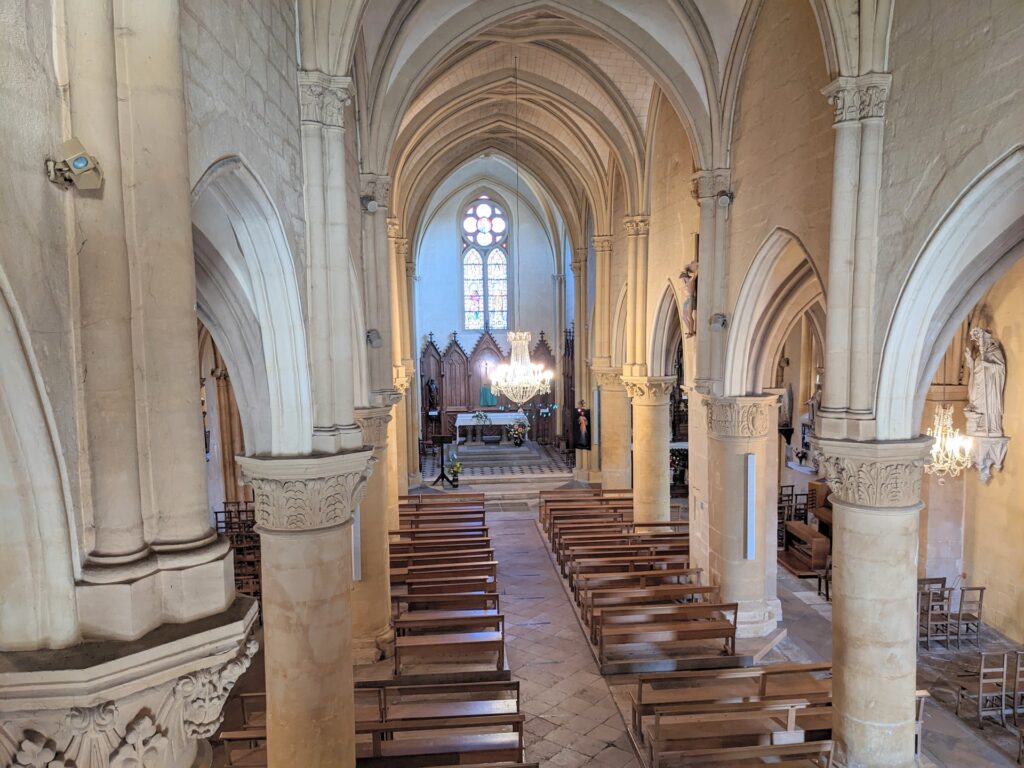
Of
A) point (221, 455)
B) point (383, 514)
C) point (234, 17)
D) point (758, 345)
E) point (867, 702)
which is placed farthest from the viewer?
point (221, 455)

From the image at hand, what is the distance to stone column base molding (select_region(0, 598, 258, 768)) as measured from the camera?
268 centimetres

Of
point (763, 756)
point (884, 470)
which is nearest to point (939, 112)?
point (884, 470)

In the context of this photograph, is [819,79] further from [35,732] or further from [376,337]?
[35,732]

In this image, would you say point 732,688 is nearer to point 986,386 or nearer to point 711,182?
point 986,386

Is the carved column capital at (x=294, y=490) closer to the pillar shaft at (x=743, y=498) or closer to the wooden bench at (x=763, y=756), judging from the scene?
the wooden bench at (x=763, y=756)

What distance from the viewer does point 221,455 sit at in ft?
59.1

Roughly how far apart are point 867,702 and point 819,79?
7.21 meters

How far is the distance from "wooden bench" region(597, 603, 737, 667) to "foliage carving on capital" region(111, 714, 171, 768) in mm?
7937

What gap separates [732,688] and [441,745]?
4120 millimetres

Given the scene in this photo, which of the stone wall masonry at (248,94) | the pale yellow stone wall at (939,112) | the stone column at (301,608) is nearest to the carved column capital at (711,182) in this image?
the pale yellow stone wall at (939,112)

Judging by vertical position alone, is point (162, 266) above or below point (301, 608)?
above

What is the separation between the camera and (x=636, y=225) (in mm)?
15516

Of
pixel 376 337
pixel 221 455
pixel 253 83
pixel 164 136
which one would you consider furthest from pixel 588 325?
pixel 164 136

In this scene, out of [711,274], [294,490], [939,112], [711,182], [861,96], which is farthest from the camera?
[711,274]
